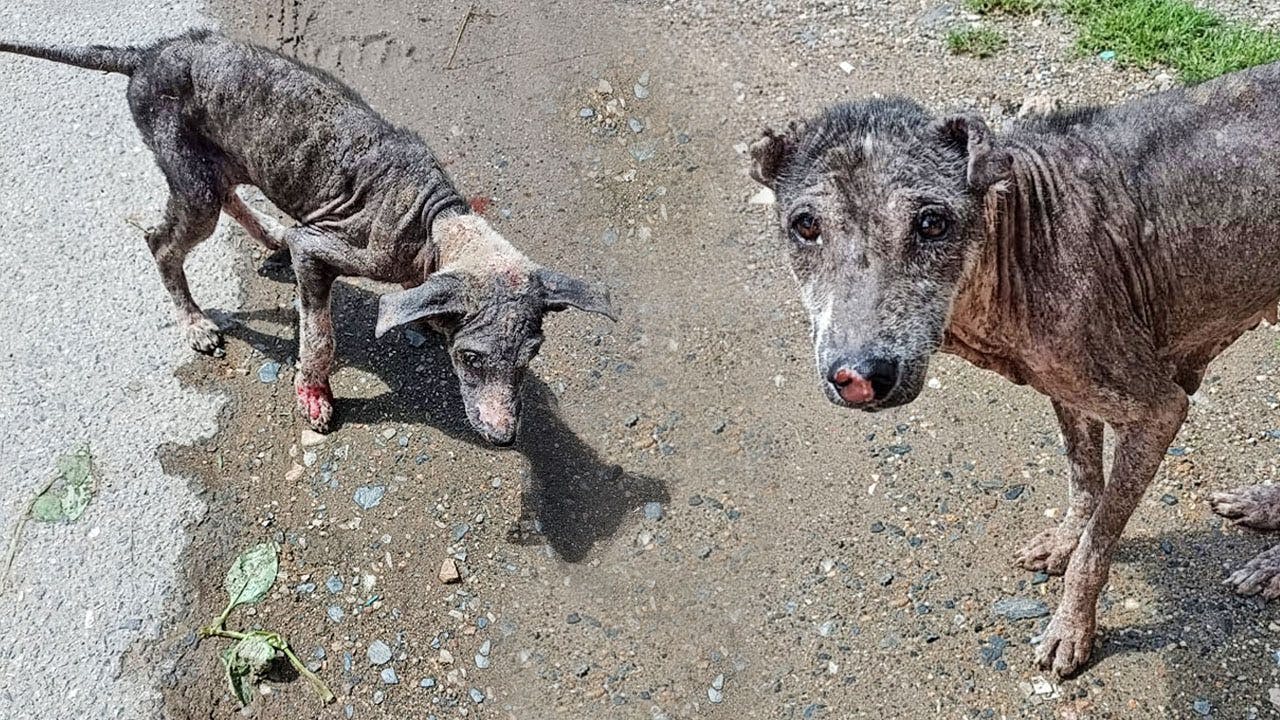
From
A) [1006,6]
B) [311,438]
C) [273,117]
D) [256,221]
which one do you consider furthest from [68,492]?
[1006,6]

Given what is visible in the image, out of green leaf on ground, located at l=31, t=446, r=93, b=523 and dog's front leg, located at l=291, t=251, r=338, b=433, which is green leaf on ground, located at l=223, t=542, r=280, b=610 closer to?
dog's front leg, located at l=291, t=251, r=338, b=433

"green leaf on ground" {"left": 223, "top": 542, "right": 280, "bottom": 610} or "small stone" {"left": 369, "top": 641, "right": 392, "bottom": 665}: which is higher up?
"small stone" {"left": 369, "top": 641, "right": 392, "bottom": 665}

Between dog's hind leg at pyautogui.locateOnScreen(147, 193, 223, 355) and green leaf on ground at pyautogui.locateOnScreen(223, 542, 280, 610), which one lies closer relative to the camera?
green leaf on ground at pyautogui.locateOnScreen(223, 542, 280, 610)

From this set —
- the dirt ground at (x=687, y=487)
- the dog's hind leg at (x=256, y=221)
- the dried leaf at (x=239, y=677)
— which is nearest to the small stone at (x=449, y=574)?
the dirt ground at (x=687, y=487)

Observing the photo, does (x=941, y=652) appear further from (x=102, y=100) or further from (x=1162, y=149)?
(x=102, y=100)

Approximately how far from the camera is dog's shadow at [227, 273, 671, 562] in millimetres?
5492

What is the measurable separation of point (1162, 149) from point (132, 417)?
497cm

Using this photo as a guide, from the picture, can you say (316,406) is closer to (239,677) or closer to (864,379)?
(239,677)

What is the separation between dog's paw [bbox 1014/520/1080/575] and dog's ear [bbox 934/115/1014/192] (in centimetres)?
195

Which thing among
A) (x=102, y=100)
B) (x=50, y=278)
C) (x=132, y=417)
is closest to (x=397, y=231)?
(x=132, y=417)

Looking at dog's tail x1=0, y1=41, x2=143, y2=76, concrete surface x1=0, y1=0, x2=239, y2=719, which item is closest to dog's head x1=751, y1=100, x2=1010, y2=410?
concrete surface x1=0, y1=0, x2=239, y2=719

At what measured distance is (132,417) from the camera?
6.05 meters

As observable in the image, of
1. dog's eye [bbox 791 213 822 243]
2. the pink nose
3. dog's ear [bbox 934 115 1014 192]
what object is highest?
dog's ear [bbox 934 115 1014 192]

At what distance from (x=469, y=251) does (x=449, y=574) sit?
1540 millimetres
